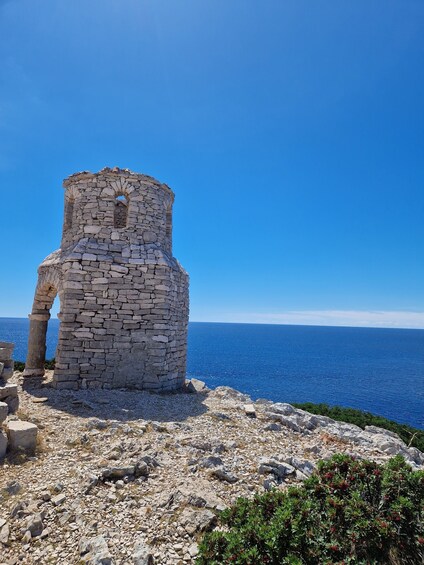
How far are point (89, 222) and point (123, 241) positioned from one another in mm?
1618

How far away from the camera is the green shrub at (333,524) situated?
392 centimetres

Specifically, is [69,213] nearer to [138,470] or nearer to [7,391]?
[7,391]

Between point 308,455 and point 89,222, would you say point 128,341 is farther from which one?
point 308,455

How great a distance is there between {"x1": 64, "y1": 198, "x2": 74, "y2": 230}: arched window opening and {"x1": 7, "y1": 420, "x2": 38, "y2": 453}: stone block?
9.94m

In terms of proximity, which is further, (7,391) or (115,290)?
(115,290)

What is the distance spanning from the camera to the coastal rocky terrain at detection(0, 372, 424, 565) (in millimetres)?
4715

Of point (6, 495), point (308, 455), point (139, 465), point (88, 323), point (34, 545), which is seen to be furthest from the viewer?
point (88, 323)

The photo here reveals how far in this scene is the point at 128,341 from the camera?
12688mm

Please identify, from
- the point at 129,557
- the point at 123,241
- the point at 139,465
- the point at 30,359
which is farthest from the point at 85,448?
the point at 30,359

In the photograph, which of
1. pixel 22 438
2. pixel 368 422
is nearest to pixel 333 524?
pixel 22 438

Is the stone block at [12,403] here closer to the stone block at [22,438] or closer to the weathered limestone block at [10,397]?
the weathered limestone block at [10,397]

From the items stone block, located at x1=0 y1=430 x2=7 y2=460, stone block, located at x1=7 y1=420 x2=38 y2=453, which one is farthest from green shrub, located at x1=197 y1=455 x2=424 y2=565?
stone block, located at x1=0 y1=430 x2=7 y2=460

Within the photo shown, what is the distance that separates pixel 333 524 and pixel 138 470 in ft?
12.2

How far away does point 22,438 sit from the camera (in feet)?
22.7
